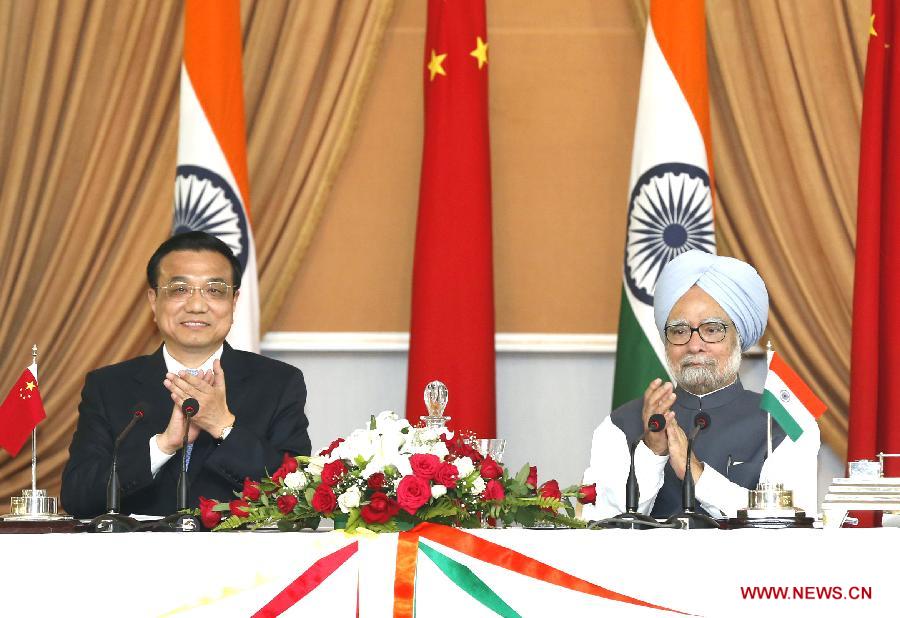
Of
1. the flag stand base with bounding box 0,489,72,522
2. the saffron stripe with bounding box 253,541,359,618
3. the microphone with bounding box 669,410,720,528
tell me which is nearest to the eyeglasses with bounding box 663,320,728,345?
the microphone with bounding box 669,410,720,528

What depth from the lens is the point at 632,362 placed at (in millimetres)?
5129

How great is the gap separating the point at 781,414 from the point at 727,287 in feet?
2.37

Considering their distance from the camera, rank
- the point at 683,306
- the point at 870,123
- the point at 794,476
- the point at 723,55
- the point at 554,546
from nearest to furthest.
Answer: the point at 554,546 < the point at 794,476 < the point at 683,306 < the point at 870,123 < the point at 723,55

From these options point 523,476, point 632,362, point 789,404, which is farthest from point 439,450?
point 632,362

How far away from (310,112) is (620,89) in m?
1.32

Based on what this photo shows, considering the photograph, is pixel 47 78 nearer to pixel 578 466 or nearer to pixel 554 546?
pixel 578 466

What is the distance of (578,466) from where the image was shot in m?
5.72

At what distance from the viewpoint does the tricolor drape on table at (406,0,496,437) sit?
5234mm

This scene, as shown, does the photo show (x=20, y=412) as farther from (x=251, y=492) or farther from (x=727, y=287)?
(x=727, y=287)

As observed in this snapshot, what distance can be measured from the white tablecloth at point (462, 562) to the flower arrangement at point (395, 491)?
0.11 m

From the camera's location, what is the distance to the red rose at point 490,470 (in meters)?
2.68

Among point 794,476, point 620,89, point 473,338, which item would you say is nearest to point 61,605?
point 794,476

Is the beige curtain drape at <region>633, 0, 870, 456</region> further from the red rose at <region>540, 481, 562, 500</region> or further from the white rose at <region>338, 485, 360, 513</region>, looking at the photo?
the white rose at <region>338, 485, 360, 513</region>

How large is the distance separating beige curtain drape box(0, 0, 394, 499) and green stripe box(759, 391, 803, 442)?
2897 mm
